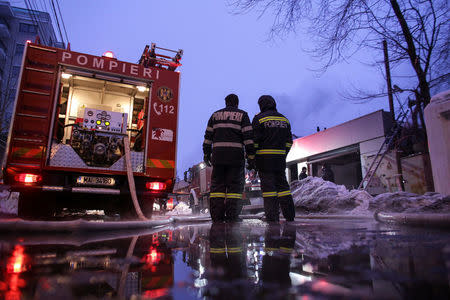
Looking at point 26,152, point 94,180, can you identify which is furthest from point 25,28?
point 94,180

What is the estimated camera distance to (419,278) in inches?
37.1

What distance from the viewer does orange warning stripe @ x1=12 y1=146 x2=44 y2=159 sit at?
4539 mm

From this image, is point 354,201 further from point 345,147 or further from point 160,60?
point 345,147

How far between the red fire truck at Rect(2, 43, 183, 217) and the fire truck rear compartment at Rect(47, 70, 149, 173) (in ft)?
0.06

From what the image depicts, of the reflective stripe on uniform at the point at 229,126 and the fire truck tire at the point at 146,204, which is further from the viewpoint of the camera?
the fire truck tire at the point at 146,204

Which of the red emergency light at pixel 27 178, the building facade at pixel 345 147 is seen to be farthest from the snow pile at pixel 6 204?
the building facade at pixel 345 147

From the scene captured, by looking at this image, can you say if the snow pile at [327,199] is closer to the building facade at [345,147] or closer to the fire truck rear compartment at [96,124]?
the fire truck rear compartment at [96,124]

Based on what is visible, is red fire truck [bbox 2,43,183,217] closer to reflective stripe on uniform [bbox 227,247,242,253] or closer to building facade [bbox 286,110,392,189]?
reflective stripe on uniform [bbox 227,247,242,253]

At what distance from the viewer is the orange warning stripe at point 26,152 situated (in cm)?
454

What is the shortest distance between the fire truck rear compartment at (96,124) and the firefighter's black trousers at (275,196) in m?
2.31

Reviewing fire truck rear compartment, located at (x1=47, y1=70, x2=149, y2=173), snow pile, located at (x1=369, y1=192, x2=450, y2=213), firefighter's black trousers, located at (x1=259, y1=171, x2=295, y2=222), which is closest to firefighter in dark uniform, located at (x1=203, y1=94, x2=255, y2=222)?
firefighter's black trousers, located at (x1=259, y1=171, x2=295, y2=222)

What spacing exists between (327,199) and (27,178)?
663cm

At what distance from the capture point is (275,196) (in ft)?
16.1

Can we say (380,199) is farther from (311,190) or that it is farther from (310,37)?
(310,37)
